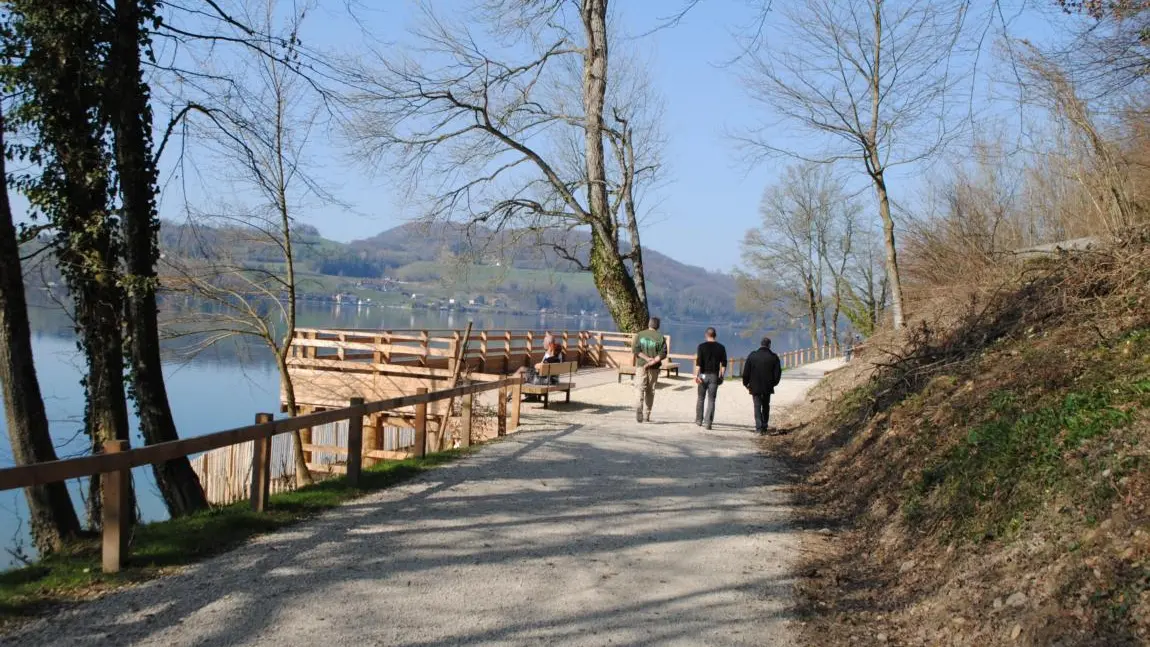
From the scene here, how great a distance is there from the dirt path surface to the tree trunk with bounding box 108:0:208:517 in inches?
107

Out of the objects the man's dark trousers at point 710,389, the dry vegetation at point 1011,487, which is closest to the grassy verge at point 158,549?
the dry vegetation at point 1011,487

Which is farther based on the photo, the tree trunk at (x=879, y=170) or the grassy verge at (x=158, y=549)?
the tree trunk at (x=879, y=170)

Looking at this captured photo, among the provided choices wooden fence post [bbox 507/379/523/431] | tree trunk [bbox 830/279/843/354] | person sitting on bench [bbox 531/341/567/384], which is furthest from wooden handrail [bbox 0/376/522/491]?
tree trunk [bbox 830/279/843/354]

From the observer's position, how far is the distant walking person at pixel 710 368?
49.2 feet

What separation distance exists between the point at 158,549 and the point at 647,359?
33.2 feet

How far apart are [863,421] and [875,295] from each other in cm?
5036

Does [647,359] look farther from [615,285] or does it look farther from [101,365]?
[615,285]

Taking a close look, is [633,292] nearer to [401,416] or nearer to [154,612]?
[401,416]

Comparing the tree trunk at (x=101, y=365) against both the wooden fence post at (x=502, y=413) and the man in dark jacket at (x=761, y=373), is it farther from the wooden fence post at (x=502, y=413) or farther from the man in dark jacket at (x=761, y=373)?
the man in dark jacket at (x=761, y=373)

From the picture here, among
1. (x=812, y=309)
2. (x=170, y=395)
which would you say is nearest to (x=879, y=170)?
(x=170, y=395)

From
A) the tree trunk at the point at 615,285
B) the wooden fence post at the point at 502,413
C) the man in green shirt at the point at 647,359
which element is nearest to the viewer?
the wooden fence post at the point at 502,413

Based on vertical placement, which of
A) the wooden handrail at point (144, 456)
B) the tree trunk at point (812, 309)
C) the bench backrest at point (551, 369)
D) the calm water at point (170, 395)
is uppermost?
the tree trunk at point (812, 309)

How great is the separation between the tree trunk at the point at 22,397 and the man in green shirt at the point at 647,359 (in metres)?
9.40

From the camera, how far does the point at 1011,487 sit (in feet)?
20.0
